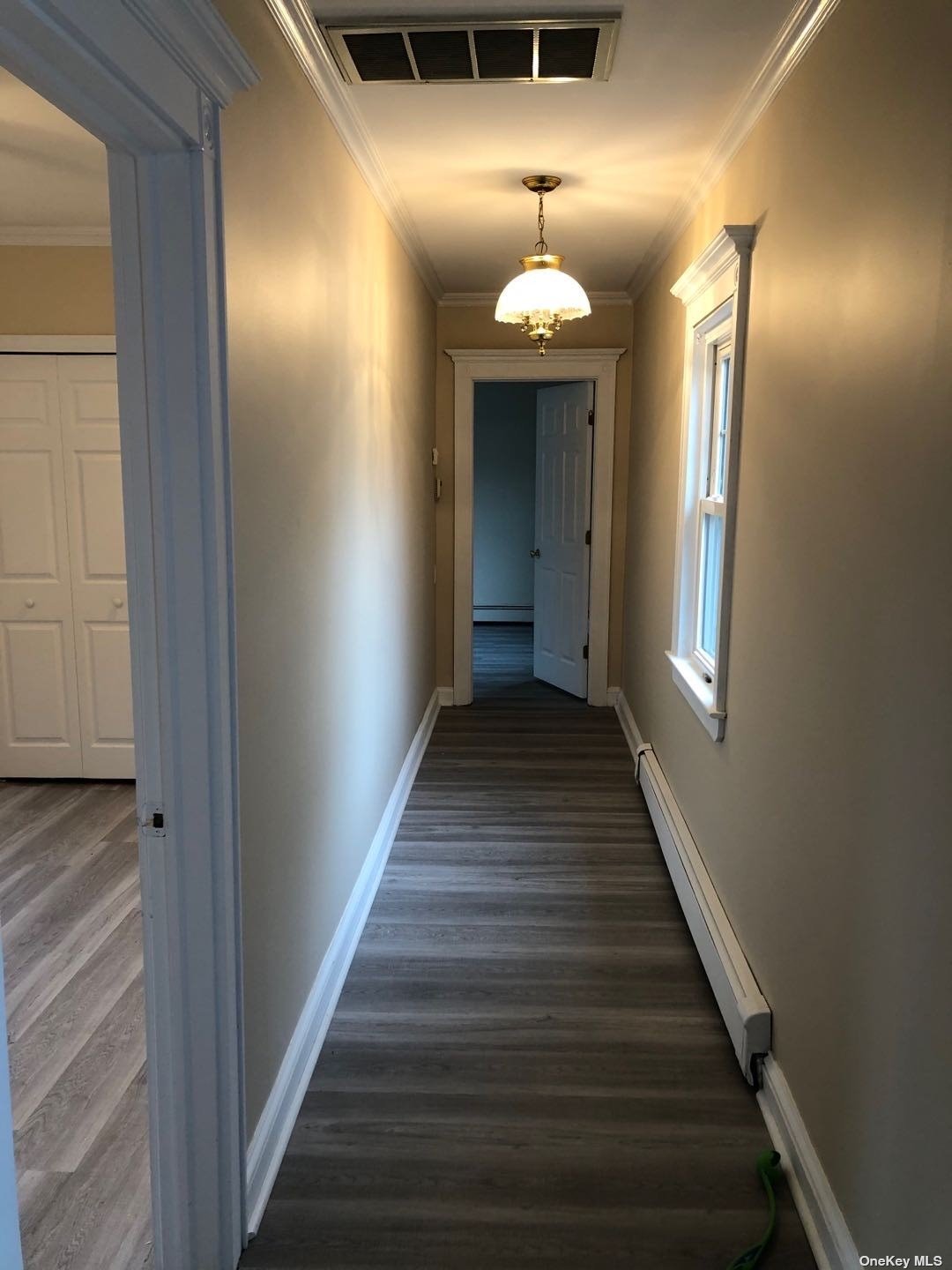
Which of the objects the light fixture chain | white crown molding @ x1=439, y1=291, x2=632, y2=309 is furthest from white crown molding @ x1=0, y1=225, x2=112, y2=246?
white crown molding @ x1=439, y1=291, x2=632, y2=309

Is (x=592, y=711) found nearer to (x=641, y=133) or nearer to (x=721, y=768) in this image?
(x=721, y=768)

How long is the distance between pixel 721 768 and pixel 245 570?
1.71m

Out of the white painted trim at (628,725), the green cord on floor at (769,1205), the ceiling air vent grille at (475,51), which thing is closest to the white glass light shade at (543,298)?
the ceiling air vent grille at (475,51)

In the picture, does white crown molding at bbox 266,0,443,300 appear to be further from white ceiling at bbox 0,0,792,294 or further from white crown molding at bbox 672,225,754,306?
white crown molding at bbox 672,225,754,306

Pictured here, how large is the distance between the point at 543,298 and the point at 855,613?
206 centimetres

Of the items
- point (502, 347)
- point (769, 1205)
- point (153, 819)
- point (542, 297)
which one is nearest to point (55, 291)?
point (542, 297)

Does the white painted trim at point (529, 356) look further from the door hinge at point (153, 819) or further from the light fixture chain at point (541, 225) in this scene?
the door hinge at point (153, 819)

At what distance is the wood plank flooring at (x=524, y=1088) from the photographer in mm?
1879

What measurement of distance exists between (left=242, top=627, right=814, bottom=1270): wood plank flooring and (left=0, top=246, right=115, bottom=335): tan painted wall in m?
2.74

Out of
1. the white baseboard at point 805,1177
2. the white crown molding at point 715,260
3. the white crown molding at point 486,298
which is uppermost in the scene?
the white crown molding at point 486,298

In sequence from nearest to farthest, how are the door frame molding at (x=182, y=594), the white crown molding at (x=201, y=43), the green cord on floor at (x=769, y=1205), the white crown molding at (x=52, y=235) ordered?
the white crown molding at (x=201, y=43)
the door frame molding at (x=182, y=594)
the green cord on floor at (x=769, y=1205)
the white crown molding at (x=52, y=235)

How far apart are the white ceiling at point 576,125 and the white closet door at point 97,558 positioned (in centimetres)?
167

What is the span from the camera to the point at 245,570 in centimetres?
180

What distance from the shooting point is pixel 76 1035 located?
8.32 feet
